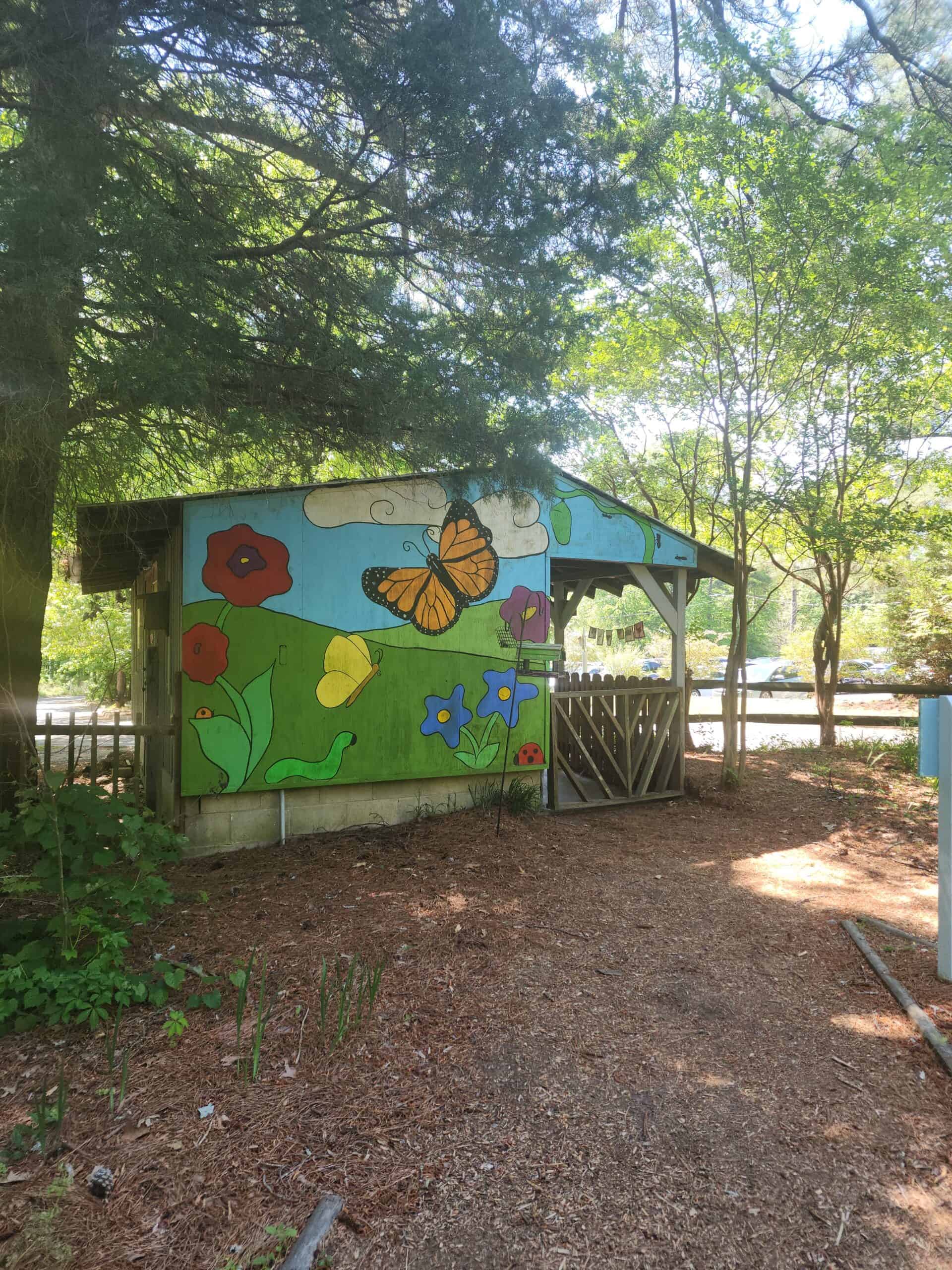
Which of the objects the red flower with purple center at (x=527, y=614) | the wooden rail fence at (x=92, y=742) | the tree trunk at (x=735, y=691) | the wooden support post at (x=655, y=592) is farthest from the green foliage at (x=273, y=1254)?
the tree trunk at (x=735, y=691)

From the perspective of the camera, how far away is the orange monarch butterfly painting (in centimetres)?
667

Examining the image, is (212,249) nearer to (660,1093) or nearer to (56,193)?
(56,193)

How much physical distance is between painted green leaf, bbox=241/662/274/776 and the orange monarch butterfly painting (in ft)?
3.99

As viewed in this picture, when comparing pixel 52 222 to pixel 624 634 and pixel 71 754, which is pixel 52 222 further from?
pixel 624 634

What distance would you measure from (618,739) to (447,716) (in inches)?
97.8

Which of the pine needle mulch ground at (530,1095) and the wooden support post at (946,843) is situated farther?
the wooden support post at (946,843)

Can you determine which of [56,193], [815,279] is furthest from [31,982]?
[815,279]

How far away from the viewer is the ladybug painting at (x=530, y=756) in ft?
24.0

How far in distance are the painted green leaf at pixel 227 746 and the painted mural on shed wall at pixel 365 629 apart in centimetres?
1

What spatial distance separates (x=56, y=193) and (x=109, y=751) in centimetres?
1066

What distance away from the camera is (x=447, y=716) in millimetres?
→ 6902

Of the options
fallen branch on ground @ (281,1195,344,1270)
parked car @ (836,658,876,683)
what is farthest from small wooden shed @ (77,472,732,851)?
parked car @ (836,658,876,683)

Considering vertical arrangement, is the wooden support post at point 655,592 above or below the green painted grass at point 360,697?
above

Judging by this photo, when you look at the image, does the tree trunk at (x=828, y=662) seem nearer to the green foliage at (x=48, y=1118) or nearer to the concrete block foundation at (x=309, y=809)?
the concrete block foundation at (x=309, y=809)
